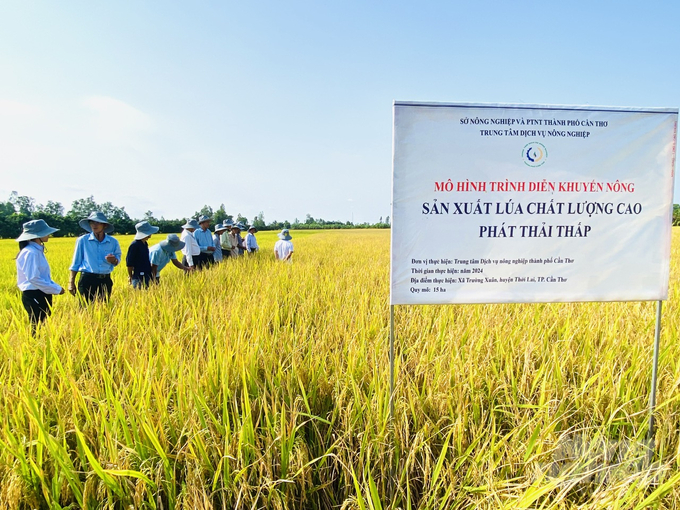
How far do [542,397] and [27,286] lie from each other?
14.2 ft

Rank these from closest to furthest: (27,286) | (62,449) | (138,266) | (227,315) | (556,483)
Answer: (556,483) < (62,449) < (227,315) < (27,286) < (138,266)

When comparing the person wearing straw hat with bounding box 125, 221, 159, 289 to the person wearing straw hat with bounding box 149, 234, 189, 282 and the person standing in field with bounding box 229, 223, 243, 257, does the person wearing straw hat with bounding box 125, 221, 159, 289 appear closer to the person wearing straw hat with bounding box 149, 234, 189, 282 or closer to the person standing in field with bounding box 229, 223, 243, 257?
the person wearing straw hat with bounding box 149, 234, 189, 282

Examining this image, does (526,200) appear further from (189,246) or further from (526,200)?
(189,246)

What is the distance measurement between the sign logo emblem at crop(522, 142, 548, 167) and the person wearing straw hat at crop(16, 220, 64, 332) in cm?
387

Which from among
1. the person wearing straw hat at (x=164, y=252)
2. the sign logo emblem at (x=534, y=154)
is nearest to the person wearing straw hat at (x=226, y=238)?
the person wearing straw hat at (x=164, y=252)

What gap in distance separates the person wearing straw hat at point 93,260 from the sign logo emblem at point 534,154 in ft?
14.2

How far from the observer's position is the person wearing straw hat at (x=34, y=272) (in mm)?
3033

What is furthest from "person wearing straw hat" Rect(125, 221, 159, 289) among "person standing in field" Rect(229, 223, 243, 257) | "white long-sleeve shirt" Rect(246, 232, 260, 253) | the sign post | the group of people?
"white long-sleeve shirt" Rect(246, 232, 260, 253)

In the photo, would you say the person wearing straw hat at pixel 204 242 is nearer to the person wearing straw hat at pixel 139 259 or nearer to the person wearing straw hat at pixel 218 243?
the person wearing straw hat at pixel 218 243

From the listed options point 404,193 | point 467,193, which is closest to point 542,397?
point 467,193

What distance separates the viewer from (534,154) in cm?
152

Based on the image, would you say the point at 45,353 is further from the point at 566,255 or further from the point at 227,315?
the point at 566,255

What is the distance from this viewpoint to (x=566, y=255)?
157cm

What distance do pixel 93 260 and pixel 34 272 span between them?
32.4 inches
